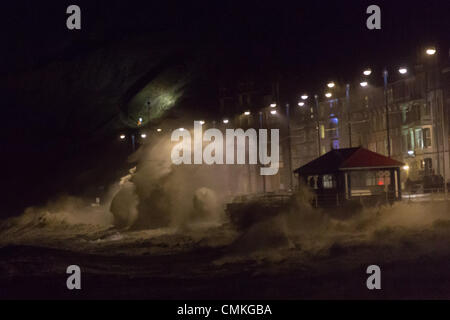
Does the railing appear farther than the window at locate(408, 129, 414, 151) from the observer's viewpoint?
No

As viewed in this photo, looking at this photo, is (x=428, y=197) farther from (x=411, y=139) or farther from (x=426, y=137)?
(x=411, y=139)

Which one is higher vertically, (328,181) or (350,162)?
(350,162)

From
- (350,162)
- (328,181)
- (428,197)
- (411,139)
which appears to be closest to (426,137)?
(411,139)

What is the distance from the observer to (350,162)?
3566 cm

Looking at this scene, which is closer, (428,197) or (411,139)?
(428,197)

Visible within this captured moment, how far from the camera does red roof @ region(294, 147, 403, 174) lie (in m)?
35.4

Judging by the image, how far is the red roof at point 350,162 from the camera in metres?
35.4

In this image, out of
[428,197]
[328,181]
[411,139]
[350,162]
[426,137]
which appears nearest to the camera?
[428,197]

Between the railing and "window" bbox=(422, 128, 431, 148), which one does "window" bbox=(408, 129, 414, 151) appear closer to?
"window" bbox=(422, 128, 431, 148)

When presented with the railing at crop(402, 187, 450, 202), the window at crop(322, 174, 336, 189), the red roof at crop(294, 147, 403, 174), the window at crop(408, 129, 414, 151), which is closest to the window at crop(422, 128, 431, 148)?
the window at crop(408, 129, 414, 151)
